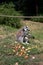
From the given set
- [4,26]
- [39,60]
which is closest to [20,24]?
[4,26]

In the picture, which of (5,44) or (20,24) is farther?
(20,24)

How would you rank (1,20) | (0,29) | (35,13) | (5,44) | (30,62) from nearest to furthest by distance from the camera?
1. (30,62)
2. (5,44)
3. (0,29)
4. (1,20)
5. (35,13)

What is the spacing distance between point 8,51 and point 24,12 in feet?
26.2

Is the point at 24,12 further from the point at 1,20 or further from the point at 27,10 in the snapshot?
the point at 1,20

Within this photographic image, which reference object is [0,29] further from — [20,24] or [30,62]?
[30,62]

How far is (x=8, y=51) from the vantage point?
Answer: 795cm

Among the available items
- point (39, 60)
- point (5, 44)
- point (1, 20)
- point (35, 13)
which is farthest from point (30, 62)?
point (35, 13)

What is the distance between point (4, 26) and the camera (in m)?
12.1

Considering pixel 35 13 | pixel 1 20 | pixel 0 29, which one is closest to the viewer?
pixel 0 29

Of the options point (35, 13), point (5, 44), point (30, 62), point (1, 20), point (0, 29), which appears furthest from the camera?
point (35, 13)

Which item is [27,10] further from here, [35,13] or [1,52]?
[1,52]

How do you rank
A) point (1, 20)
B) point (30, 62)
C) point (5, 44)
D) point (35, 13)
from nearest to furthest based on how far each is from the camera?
1. point (30, 62)
2. point (5, 44)
3. point (1, 20)
4. point (35, 13)

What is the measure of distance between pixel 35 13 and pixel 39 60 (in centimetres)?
865

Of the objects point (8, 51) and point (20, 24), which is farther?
point (20, 24)
